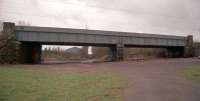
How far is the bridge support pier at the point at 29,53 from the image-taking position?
1314 inches

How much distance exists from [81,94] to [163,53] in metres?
50.4

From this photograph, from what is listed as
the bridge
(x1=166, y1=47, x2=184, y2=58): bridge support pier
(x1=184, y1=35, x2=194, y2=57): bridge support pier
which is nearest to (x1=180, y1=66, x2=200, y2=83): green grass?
the bridge

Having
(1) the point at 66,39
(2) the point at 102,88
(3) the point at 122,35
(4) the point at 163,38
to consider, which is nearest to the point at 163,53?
(4) the point at 163,38

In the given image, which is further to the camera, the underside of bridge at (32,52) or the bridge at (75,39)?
the underside of bridge at (32,52)

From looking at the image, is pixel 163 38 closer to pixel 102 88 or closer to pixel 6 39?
pixel 6 39

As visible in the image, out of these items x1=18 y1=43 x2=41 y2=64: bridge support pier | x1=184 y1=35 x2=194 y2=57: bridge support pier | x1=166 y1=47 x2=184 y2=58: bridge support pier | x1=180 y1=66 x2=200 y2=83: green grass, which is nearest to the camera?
x1=180 y1=66 x2=200 y2=83: green grass

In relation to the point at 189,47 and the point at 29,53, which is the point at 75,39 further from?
the point at 189,47

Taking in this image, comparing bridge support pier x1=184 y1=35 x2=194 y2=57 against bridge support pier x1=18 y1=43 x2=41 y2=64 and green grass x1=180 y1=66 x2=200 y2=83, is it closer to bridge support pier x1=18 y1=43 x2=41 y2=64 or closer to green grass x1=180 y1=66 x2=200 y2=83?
bridge support pier x1=18 y1=43 x2=41 y2=64

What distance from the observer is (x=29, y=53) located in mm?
37844

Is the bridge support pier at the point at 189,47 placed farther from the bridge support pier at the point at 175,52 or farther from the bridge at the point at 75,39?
the bridge support pier at the point at 175,52

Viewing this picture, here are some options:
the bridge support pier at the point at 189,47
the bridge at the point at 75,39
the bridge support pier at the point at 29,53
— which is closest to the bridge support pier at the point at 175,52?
the bridge at the point at 75,39

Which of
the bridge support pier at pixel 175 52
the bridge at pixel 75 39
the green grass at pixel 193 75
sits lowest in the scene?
the green grass at pixel 193 75

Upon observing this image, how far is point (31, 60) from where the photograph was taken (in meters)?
37.3

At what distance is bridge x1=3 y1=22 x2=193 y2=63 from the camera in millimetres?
32397
